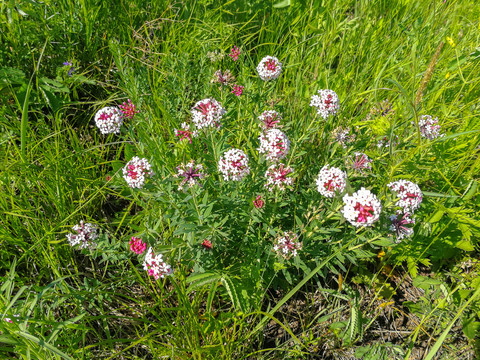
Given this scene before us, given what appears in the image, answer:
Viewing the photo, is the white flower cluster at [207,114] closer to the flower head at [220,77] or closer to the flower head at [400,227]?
the flower head at [220,77]

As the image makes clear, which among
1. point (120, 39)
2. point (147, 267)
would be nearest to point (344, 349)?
point (147, 267)

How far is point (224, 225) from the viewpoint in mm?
2562

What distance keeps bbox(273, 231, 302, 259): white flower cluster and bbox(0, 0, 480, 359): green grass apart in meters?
0.12

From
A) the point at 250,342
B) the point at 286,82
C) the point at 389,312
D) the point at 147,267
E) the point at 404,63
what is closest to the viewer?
the point at 147,267

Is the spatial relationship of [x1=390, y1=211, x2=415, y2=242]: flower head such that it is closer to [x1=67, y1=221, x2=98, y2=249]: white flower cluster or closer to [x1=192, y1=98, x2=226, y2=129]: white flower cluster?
[x1=192, y1=98, x2=226, y2=129]: white flower cluster

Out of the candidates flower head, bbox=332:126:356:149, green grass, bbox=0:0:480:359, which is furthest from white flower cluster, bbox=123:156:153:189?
flower head, bbox=332:126:356:149

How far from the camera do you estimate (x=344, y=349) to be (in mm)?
2492

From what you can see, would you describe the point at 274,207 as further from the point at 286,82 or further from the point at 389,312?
the point at 286,82

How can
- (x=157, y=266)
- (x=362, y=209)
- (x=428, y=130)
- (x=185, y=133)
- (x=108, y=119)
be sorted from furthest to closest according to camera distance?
(x=185, y=133)
(x=428, y=130)
(x=108, y=119)
(x=157, y=266)
(x=362, y=209)

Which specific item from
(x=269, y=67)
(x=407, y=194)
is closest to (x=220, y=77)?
(x=269, y=67)

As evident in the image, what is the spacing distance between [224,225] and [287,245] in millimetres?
555

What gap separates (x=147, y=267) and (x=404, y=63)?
3063 millimetres

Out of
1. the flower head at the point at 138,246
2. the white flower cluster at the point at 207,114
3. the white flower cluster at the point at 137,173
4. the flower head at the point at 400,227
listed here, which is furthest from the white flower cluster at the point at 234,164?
the flower head at the point at 400,227

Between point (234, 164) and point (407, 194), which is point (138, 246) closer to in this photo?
point (234, 164)
